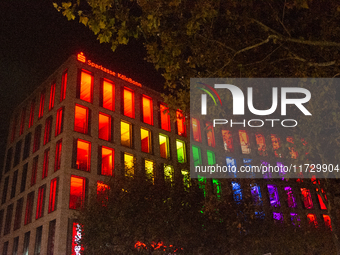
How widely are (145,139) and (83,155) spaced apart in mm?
8774

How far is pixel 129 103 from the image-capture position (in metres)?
41.8

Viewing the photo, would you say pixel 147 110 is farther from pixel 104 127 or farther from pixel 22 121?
pixel 22 121

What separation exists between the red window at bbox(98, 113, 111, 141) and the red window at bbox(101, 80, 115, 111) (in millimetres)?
1723

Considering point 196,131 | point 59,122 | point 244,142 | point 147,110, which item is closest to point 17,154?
point 59,122

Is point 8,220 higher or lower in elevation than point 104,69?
lower

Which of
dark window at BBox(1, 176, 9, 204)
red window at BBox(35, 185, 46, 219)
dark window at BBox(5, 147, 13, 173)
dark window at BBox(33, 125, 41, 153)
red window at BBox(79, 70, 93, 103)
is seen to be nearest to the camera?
red window at BBox(35, 185, 46, 219)

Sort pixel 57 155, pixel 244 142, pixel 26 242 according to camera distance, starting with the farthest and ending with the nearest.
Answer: pixel 244 142
pixel 57 155
pixel 26 242

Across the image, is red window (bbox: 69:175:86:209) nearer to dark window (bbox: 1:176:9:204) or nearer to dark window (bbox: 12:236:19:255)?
dark window (bbox: 12:236:19:255)

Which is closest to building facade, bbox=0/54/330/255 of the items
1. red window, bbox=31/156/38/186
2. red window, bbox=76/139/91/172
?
red window, bbox=31/156/38/186

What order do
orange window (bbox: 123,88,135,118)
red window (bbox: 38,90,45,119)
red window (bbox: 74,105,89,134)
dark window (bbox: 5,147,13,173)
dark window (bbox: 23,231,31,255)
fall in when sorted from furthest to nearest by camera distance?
dark window (bbox: 5,147,13,173)
orange window (bbox: 123,88,135,118)
red window (bbox: 38,90,45,119)
red window (bbox: 74,105,89,134)
dark window (bbox: 23,231,31,255)

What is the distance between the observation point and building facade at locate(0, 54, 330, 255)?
30623 millimetres

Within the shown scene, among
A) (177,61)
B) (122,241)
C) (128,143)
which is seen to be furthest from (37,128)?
(177,61)

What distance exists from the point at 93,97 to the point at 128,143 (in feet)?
20.8

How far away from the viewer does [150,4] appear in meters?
10.3
